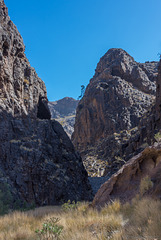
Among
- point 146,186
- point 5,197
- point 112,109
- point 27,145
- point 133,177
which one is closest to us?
point 146,186

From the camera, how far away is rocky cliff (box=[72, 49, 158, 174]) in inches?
2361

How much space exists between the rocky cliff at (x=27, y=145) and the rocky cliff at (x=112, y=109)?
28.8m

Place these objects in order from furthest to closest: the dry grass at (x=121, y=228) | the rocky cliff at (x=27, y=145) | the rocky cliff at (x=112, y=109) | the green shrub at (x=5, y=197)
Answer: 1. the rocky cliff at (x=112, y=109)
2. the rocky cliff at (x=27, y=145)
3. the green shrub at (x=5, y=197)
4. the dry grass at (x=121, y=228)

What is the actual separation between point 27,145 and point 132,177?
58.6 ft

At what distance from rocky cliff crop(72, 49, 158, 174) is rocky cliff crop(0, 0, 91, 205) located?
1134 inches

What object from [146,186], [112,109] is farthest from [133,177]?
[112,109]

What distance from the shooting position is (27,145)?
22172 mm

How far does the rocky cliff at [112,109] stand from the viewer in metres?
60.0

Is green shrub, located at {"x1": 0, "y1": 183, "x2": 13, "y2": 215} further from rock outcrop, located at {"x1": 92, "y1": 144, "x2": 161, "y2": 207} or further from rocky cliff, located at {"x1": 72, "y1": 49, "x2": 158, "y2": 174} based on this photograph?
rocky cliff, located at {"x1": 72, "y1": 49, "x2": 158, "y2": 174}

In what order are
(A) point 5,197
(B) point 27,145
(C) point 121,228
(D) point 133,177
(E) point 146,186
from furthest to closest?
(B) point 27,145
(A) point 5,197
(D) point 133,177
(E) point 146,186
(C) point 121,228

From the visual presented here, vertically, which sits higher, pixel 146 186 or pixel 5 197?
pixel 146 186

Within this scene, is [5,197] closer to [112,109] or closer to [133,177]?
[133,177]

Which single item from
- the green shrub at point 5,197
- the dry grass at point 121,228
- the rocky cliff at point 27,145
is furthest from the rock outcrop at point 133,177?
the rocky cliff at point 27,145

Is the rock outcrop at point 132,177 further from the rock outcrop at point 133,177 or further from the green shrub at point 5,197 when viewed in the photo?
the green shrub at point 5,197
